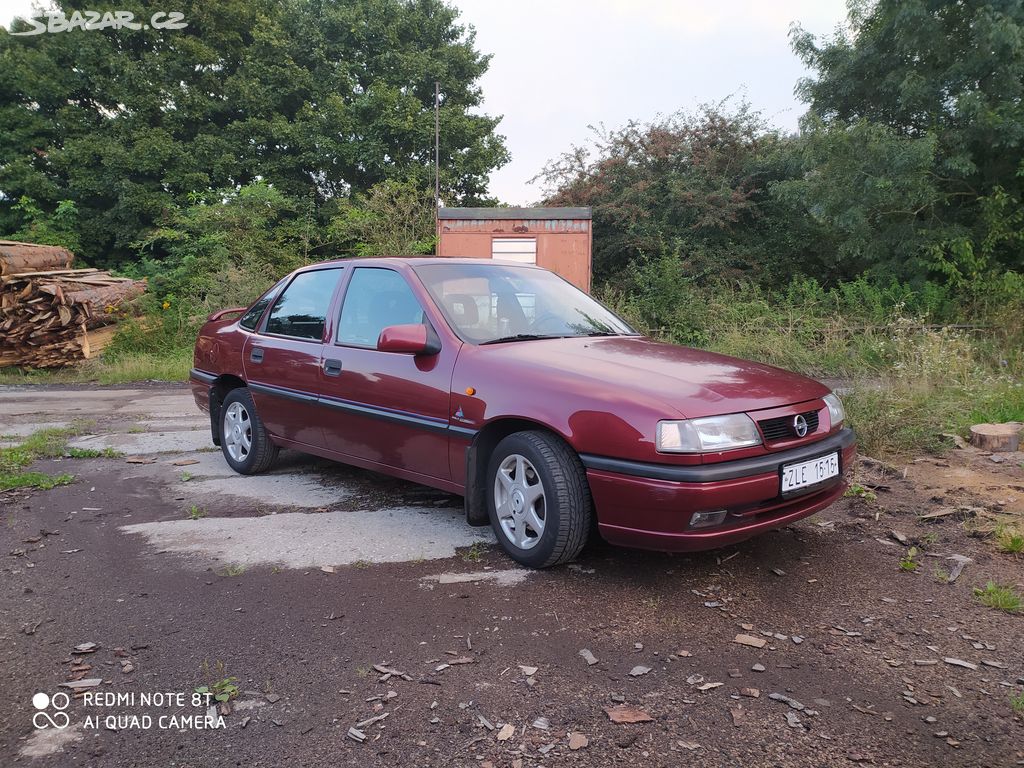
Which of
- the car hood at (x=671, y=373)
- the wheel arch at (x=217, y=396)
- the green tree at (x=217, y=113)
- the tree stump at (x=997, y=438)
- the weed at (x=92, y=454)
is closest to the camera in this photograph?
the car hood at (x=671, y=373)

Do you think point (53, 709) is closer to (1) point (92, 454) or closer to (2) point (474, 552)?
(2) point (474, 552)

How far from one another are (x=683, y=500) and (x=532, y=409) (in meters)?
0.81

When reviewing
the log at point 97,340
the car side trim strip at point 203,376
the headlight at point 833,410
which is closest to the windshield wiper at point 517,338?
the headlight at point 833,410

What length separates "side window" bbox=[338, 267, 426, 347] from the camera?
4.24 meters

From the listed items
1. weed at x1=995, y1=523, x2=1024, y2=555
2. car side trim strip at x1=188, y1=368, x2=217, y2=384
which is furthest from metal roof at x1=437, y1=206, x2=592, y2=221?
weed at x1=995, y1=523, x2=1024, y2=555

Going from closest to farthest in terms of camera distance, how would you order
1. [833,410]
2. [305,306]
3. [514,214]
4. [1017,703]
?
1. [1017,703]
2. [833,410]
3. [305,306]
4. [514,214]

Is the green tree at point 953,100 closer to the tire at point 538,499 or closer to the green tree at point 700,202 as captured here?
the green tree at point 700,202

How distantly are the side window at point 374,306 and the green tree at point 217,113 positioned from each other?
16.4 metres

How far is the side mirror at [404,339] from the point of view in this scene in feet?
12.5

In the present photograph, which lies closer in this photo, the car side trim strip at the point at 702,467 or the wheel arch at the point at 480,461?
the car side trim strip at the point at 702,467

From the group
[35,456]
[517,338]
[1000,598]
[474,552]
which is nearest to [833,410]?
[1000,598]

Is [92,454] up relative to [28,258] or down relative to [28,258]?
down

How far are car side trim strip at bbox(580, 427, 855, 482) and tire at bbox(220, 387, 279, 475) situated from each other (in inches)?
113

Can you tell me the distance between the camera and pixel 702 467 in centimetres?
302
